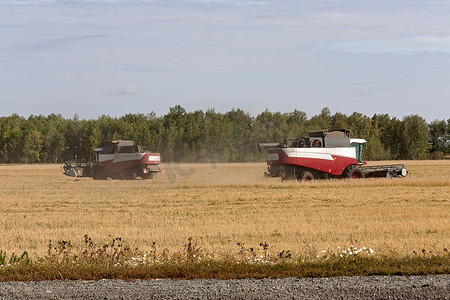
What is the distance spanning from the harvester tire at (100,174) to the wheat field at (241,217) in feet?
31.1

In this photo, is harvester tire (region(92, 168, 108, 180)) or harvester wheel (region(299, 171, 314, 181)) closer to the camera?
harvester wheel (region(299, 171, 314, 181))

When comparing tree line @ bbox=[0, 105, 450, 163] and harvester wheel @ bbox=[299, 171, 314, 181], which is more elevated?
tree line @ bbox=[0, 105, 450, 163]

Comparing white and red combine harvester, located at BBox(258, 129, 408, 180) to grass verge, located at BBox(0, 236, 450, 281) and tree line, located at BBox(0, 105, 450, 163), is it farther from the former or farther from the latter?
tree line, located at BBox(0, 105, 450, 163)

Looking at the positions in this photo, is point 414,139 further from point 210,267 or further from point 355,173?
point 210,267

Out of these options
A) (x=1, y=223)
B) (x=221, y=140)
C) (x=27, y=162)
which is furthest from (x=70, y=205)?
(x=27, y=162)

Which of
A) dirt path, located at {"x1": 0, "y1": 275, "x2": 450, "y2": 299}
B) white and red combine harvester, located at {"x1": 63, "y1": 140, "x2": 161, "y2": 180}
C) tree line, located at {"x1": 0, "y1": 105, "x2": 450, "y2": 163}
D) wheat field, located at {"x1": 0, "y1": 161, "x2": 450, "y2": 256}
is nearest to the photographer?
dirt path, located at {"x1": 0, "y1": 275, "x2": 450, "y2": 299}

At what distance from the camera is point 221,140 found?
3364 inches

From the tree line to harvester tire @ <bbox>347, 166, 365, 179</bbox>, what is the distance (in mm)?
53783

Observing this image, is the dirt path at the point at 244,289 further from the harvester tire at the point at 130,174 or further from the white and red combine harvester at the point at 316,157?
the harvester tire at the point at 130,174

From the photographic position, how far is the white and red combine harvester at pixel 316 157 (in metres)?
30.4

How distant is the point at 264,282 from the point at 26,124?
116m

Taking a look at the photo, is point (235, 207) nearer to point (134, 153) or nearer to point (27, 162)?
point (134, 153)

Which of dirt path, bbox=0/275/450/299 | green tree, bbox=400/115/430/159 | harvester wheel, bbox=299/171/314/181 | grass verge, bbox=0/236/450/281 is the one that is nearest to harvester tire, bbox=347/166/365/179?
harvester wheel, bbox=299/171/314/181

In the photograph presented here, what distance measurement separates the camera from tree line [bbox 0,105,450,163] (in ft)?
297
